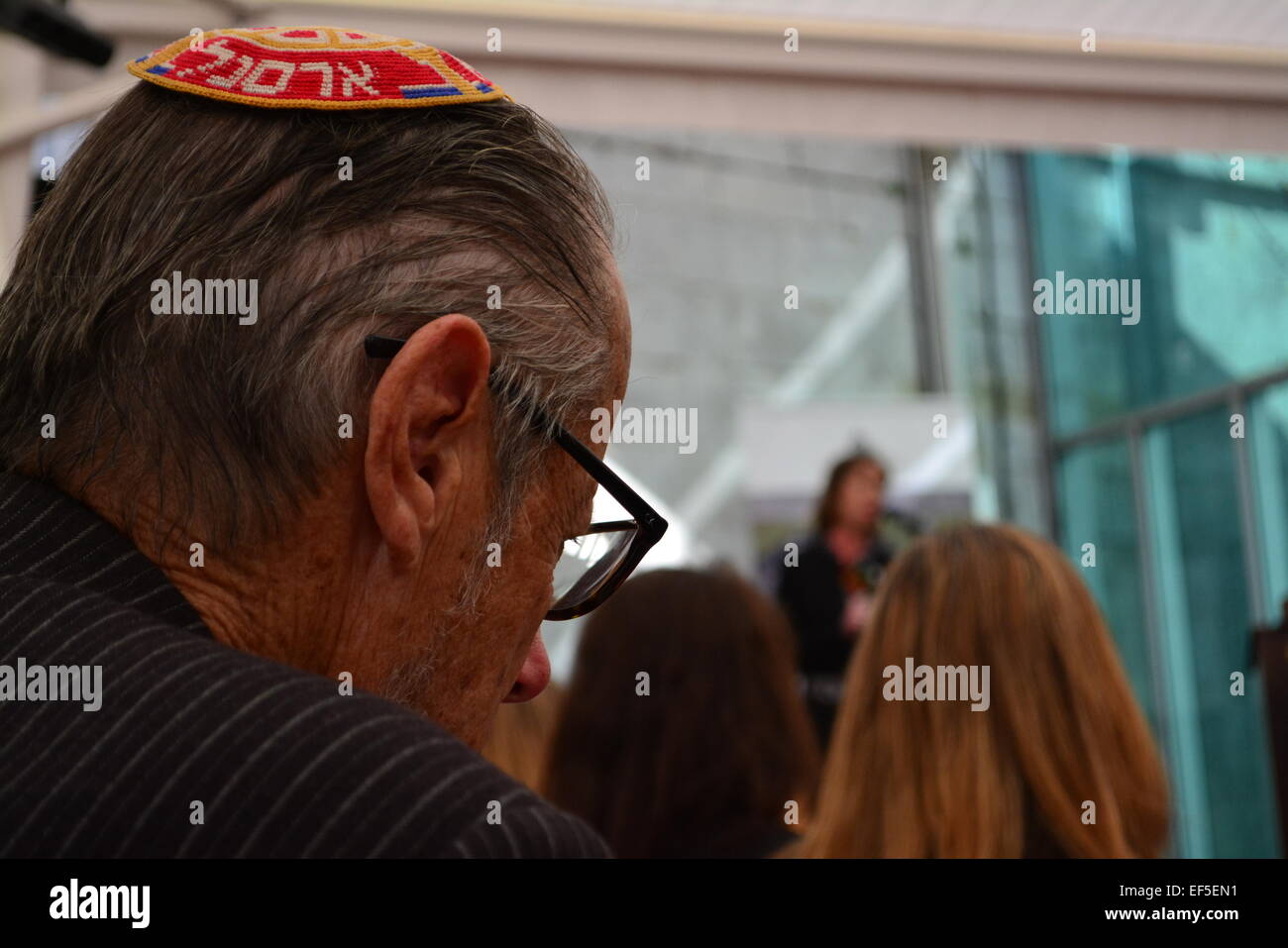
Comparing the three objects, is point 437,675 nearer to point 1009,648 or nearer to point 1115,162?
point 1009,648

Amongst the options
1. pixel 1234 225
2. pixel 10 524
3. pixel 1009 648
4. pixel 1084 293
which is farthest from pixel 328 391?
pixel 1084 293

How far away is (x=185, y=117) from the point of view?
0.94 metres

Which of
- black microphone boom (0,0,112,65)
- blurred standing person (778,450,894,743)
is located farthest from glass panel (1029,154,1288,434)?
black microphone boom (0,0,112,65)

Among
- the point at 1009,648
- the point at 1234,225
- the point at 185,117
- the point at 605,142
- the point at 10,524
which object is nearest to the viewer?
the point at 10,524

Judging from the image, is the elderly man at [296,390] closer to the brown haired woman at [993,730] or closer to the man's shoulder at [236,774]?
the man's shoulder at [236,774]

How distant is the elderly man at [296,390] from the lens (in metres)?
0.81

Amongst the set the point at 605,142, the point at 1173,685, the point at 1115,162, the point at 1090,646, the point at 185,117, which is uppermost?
the point at 605,142

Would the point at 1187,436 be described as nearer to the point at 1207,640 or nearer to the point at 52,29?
the point at 1207,640

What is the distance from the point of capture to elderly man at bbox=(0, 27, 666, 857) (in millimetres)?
808

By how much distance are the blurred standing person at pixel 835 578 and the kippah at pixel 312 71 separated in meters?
4.32

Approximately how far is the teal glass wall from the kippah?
6.15 m

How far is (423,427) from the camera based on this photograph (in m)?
0.88

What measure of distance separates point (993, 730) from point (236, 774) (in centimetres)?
140
